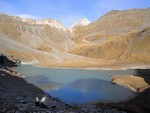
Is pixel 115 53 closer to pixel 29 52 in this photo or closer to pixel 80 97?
pixel 29 52

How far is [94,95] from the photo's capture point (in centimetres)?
4300

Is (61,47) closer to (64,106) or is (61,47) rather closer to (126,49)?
(126,49)

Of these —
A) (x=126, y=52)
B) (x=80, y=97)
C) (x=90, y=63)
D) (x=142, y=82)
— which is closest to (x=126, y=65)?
(x=90, y=63)

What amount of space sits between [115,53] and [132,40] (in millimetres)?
14681

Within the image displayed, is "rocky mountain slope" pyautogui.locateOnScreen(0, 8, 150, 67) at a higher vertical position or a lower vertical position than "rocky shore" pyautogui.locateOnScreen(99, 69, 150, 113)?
higher

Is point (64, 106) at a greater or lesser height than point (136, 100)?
greater

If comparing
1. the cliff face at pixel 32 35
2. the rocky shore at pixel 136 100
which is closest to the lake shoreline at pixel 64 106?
the rocky shore at pixel 136 100

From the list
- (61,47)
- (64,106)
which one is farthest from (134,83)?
(61,47)

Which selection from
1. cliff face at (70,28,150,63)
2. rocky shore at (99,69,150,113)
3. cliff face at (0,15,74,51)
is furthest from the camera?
cliff face at (0,15,74,51)

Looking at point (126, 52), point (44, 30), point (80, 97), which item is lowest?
point (80, 97)

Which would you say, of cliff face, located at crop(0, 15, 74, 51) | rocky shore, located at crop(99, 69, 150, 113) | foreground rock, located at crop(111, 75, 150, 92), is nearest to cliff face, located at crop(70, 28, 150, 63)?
cliff face, located at crop(0, 15, 74, 51)

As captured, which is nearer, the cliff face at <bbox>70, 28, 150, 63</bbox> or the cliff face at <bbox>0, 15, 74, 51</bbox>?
the cliff face at <bbox>70, 28, 150, 63</bbox>

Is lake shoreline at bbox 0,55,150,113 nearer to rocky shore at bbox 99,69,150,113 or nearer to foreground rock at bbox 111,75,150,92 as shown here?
rocky shore at bbox 99,69,150,113

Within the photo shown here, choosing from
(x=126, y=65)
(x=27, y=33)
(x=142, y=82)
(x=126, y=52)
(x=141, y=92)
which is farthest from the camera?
(x=27, y=33)
